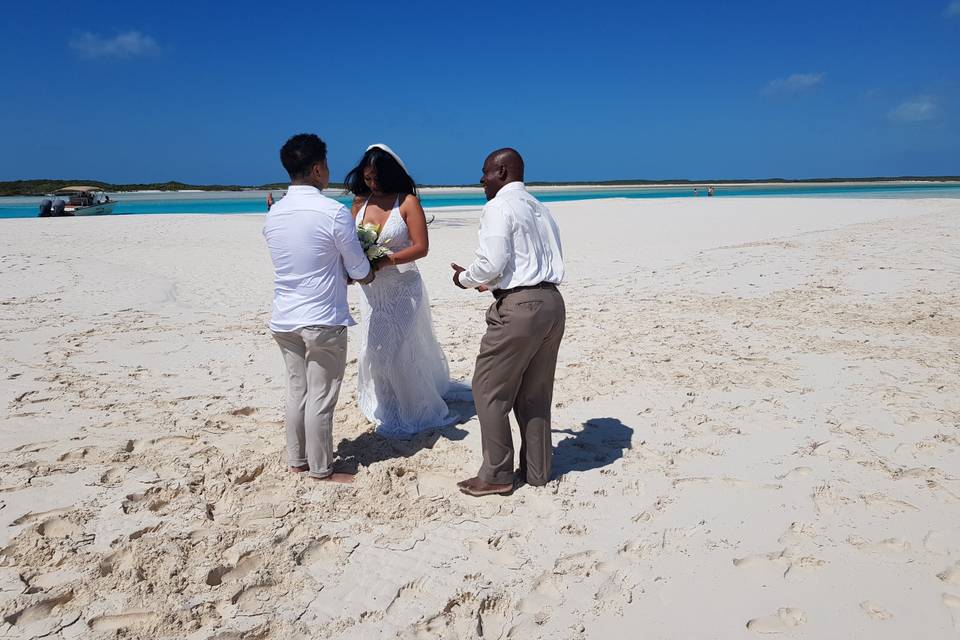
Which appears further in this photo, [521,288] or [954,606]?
[521,288]

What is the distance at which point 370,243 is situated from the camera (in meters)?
4.01

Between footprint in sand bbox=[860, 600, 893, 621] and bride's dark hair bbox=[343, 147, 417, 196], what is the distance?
3.29m

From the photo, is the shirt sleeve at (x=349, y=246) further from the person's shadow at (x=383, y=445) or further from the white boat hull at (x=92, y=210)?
the white boat hull at (x=92, y=210)

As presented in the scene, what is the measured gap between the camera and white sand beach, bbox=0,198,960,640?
2701 millimetres

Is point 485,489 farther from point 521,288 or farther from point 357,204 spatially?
point 357,204

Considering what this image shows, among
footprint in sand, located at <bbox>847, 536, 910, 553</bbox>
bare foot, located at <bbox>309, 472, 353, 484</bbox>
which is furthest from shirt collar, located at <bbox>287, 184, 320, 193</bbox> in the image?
footprint in sand, located at <bbox>847, 536, 910, 553</bbox>

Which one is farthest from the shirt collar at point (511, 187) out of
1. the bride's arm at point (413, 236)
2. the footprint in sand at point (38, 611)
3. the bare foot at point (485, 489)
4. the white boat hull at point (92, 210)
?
the white boat hull at point (92, 210)

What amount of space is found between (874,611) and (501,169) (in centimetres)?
269

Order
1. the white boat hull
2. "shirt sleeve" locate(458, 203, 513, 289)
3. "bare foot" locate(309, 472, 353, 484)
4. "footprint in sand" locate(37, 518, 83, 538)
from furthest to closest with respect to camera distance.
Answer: the white boat hull → "bare foot" locate(309, 472, 353, 484) → "shirt sleeve" locate(458, 203, 513, 289) → "footprint in sand" locate(37, 518, 83, 538)

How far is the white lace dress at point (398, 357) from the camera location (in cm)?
444

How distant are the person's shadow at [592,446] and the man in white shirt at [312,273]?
1559 millimetres

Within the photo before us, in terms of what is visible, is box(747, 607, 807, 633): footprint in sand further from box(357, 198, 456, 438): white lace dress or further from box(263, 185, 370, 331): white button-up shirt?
box(357, 198, 456, 438): white lace dress

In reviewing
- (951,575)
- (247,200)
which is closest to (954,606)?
(951,575)

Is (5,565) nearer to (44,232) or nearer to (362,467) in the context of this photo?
(362,467)
